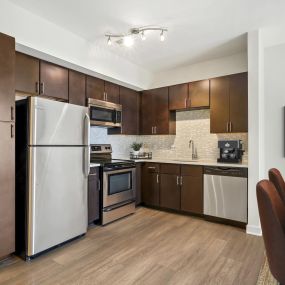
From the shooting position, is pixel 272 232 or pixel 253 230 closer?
pixel 272 232

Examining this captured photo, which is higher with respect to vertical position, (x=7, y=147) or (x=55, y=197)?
(x=7, y=147)

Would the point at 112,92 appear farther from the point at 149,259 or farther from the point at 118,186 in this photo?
the point at 149,259

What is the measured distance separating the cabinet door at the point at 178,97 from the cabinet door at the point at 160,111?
4.3 inches

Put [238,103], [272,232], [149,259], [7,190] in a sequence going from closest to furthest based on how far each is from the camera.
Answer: [272,232], [7,190], [149,259], [238,103]

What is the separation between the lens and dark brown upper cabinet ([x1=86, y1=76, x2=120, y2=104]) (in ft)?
11.4

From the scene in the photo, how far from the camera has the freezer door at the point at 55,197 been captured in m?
2.26

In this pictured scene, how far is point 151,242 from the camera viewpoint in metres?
2.71

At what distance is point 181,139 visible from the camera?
4.32 m

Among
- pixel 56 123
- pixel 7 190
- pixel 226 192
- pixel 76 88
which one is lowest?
pixel 226 192

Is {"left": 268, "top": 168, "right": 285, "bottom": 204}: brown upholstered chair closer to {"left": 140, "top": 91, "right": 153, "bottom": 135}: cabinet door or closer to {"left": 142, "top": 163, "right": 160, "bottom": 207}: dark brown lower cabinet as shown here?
{"left": 142, "top": 163, "right": 160, "bottom": 207}: dark brown lower cabinet

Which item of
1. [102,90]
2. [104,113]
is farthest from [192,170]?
[102,90]

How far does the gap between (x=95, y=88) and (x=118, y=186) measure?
1626 mm

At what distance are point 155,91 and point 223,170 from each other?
203 cm

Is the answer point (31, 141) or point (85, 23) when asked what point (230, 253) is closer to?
point (31, 141)
